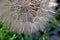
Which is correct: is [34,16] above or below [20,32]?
above

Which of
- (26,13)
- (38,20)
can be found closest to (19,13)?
(26,13)

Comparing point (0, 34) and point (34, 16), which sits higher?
point (34, 16)

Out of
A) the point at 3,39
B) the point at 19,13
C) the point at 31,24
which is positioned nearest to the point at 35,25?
the point at 31,24

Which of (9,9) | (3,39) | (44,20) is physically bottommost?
(3,39)

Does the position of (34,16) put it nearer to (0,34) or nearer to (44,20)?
(44,20)

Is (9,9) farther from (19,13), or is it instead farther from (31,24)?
(31,24)

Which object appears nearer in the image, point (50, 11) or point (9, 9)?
point (9, 9)

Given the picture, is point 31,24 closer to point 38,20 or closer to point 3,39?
point 38,20
